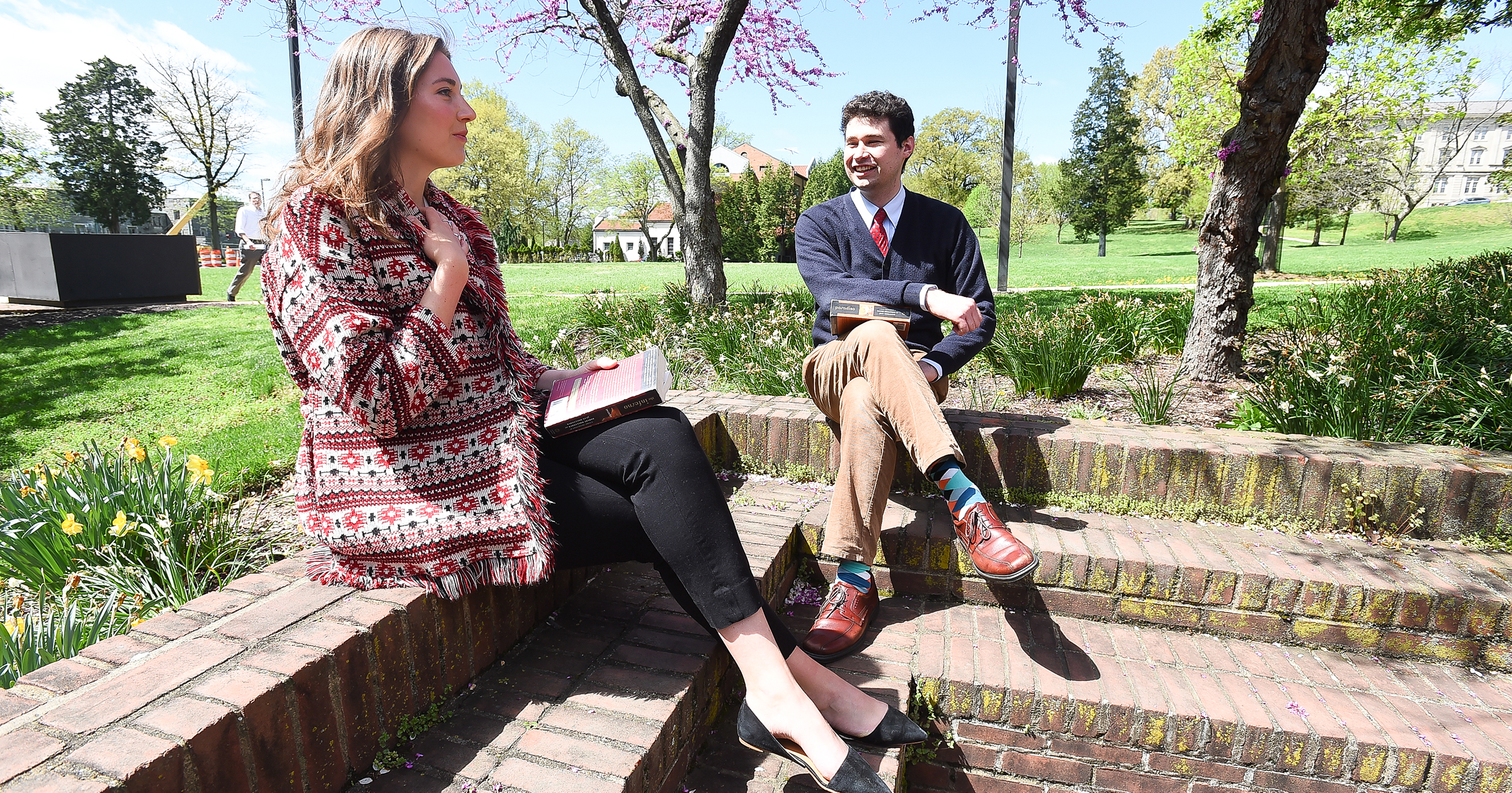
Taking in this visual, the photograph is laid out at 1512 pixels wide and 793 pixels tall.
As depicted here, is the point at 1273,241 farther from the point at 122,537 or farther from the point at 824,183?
the point at 824,183

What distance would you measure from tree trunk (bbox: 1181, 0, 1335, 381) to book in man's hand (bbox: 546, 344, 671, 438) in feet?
11.0

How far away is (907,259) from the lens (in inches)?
107

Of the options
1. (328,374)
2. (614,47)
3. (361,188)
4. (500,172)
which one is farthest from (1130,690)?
(500,172)

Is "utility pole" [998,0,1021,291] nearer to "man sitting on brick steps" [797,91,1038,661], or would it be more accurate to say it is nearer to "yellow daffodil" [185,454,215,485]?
"man sitting on brick steps" [797,91,1038,661]

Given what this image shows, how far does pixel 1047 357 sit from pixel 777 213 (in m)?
36.0

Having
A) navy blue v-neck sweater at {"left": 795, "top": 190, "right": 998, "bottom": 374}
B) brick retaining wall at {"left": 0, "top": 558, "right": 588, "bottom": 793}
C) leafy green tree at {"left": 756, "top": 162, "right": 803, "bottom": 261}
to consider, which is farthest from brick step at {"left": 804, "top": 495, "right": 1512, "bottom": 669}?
leafy green tree at {"left": 756, "top": 162, "right": 803, "bottom": 261}

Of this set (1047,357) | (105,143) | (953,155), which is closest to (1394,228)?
(953,155)

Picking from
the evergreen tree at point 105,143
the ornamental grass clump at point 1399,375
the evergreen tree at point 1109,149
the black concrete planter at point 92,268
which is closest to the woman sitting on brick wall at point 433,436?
the ornamental grass clump at point 1399,375

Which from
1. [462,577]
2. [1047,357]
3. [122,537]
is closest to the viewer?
[462,577]

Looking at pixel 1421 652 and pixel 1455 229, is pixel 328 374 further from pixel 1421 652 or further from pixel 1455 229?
pixel 1455 229

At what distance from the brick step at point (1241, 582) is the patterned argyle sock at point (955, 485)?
1.30 feet

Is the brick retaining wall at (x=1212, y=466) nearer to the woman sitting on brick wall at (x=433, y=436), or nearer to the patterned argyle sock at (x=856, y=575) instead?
the patterned argyle sock at (x=856, y=575)

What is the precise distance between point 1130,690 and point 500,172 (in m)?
43.3

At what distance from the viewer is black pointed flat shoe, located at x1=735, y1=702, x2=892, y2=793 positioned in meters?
1.51
